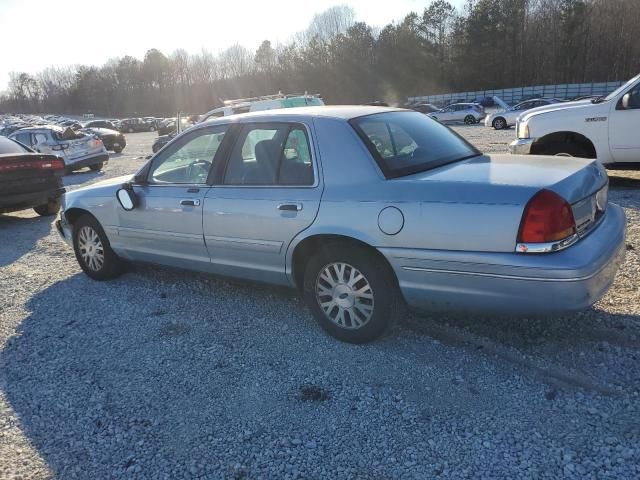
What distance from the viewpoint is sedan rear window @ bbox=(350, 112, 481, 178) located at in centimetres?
355

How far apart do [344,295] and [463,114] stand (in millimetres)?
31127

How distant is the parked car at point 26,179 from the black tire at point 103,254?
3730 mm

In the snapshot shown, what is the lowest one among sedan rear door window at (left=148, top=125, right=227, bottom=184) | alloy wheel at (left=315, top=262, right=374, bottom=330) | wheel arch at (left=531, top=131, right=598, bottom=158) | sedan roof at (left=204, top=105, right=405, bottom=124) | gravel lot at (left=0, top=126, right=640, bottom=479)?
gravel lot at (left=0, top=126, right=640, bottom=479)

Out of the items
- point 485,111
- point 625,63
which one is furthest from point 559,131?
point 625,63

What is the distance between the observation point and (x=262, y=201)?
12.7ft

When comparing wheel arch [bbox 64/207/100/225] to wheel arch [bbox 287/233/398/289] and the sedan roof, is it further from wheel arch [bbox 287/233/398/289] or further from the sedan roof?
wheel arch [bbox 287/233/398/289]

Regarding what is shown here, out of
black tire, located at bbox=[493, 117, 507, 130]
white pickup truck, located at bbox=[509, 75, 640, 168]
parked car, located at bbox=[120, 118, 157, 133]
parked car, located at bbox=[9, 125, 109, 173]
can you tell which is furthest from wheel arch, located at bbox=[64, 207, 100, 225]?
parked car, located at bbox=[120, 118, 157, 133]

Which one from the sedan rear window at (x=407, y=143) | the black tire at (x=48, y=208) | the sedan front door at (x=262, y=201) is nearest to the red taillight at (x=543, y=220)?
the sedan rear window at (x=407, y=143)

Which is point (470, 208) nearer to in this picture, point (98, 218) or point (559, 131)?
point (98, 218)

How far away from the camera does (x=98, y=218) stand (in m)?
→ 5.20

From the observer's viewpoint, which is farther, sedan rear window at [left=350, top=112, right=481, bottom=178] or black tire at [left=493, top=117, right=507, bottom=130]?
black tire at [left=493, top=117, right=507, bottom=130]

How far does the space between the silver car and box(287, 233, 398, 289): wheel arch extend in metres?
0.01

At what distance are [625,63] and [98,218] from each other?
69.4m

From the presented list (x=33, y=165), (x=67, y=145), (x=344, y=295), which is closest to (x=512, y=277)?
(x=344, y=295)
